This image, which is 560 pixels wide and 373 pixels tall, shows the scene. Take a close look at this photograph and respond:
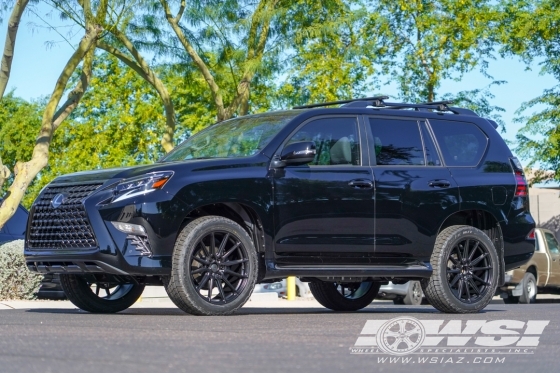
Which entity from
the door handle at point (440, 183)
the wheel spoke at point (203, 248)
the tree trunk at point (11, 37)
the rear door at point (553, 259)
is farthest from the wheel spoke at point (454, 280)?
the rear door at point (553, 259)

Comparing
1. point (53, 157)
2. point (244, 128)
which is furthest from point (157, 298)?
point (53, 157)

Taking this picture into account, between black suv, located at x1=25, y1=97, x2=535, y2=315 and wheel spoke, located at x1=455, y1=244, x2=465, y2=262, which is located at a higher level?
black suv, located at x1=25, y1=97, x2=535, y2=315

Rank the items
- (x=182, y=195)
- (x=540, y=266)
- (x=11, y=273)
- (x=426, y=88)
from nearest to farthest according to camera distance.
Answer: (x=182, y=195), (x=11, y=273), (x=540, y=266), (x=426, y=88)

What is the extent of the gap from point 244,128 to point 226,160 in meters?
1.01

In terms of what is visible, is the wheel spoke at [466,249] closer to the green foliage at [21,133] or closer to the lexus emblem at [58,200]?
the lexus emblem at [58,200]

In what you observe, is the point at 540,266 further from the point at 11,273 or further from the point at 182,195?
the point at 182,195

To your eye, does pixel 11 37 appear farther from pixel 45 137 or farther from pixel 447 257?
pixel 447 257

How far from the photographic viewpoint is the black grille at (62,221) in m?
9.45

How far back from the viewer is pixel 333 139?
34.5ft

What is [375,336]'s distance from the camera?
24.3ft

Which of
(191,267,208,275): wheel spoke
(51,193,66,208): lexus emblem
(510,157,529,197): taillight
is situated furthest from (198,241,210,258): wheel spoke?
(510,157,529,197): taillight

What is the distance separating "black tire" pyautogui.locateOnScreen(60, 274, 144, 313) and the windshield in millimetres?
1296

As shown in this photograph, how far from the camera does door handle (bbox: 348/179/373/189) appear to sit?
10289 millimetres

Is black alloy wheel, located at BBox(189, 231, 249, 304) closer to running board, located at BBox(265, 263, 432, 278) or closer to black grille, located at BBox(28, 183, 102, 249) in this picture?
running board, located at BBox(265, 263, 432, 278)
